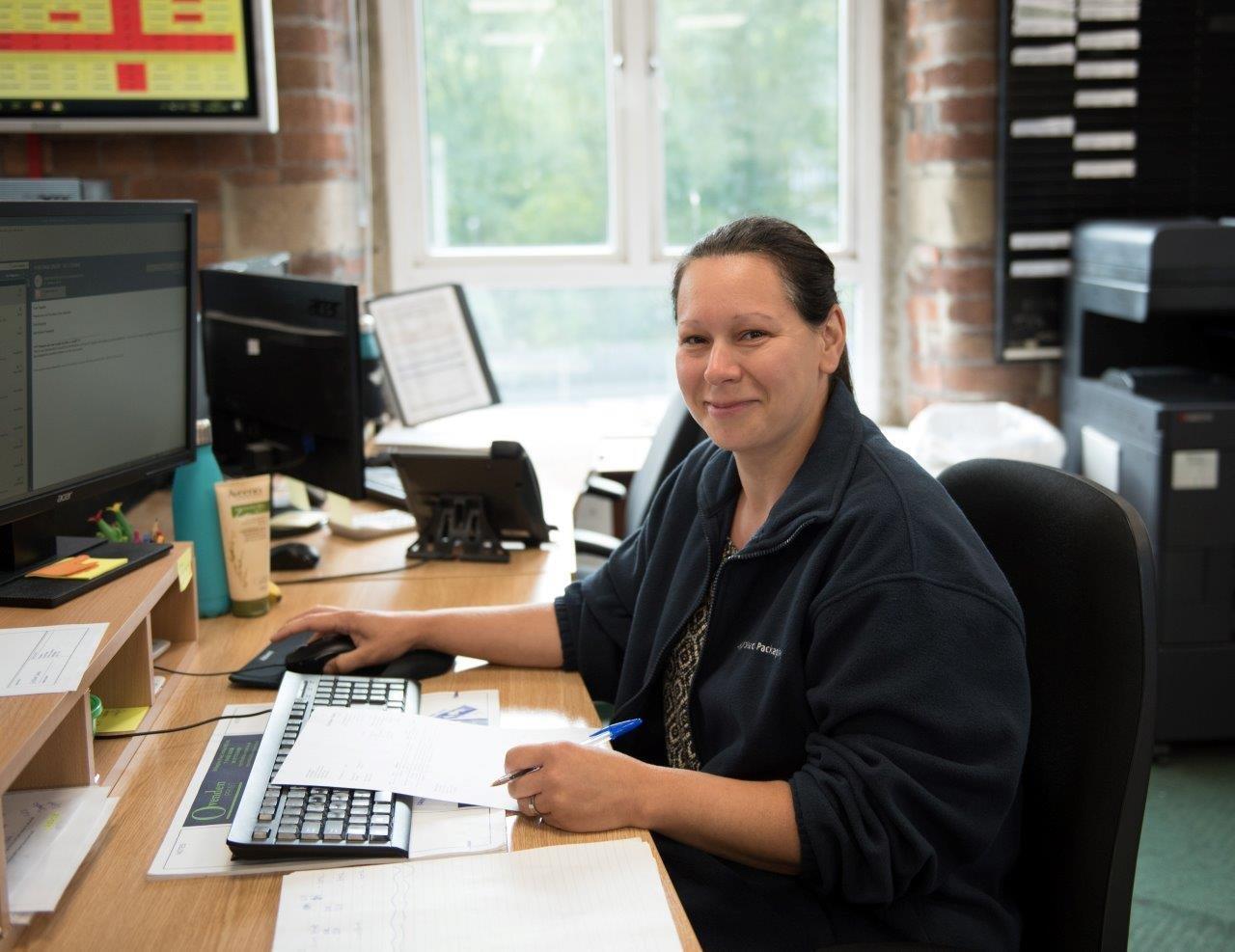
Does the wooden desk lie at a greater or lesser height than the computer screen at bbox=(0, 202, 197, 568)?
lesser

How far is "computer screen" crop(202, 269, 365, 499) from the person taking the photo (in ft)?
6.82

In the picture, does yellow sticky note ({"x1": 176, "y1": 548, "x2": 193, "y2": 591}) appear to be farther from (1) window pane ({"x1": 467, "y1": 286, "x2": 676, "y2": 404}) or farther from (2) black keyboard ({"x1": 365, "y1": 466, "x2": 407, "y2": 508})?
(1) window pane ({"x1": 467, "y1": 286, "x2": 676, "y2": 404})

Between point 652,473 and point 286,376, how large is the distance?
2.36 ft

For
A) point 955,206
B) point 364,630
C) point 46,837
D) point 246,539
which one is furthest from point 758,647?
point 955,206

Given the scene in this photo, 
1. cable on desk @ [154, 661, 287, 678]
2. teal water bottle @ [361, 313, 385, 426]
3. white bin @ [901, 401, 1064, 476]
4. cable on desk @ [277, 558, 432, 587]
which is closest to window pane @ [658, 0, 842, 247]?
white bin @ [901, 401, 1064, 476]

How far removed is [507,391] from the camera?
3900mm

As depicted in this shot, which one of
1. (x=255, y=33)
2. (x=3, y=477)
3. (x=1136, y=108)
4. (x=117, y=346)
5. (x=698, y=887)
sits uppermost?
(x=255, y=33)

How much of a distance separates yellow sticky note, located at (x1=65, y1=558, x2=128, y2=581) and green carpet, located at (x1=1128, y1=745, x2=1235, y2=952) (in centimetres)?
161

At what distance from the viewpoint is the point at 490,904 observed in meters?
1.08

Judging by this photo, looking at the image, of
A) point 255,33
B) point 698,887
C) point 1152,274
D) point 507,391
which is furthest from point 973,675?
point 507,391

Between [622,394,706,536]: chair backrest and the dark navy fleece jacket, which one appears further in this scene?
[622,394,706,536]: chair backrest

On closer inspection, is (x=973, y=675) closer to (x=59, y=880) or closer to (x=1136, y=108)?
(x=59, y=880)

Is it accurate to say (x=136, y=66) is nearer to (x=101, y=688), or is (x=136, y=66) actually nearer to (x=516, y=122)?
(x=516, y=122)

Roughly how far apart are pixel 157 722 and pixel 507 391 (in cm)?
250
